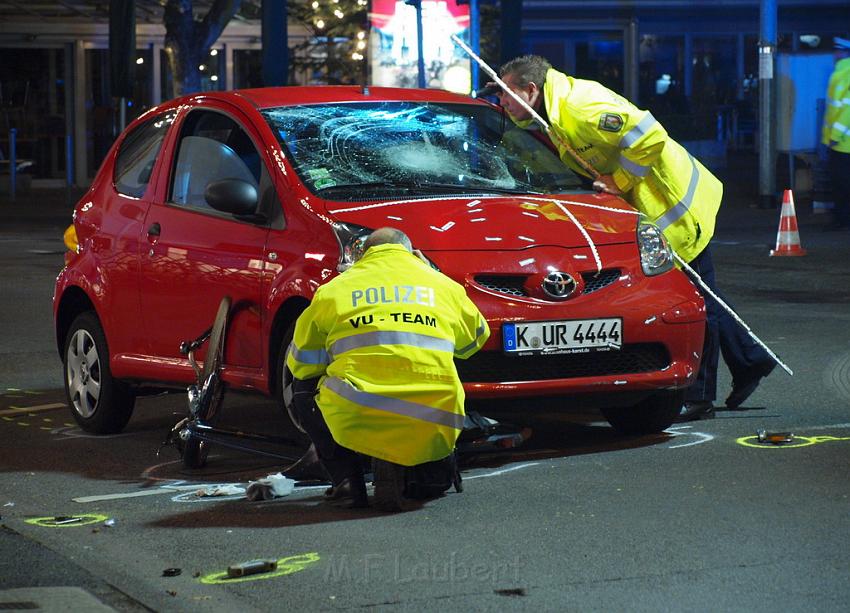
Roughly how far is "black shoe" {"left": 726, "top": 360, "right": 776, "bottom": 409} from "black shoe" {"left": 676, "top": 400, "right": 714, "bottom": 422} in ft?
1.00

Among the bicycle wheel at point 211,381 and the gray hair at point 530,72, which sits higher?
the gray hair at point 530,72

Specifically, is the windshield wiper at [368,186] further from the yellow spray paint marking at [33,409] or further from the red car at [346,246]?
the yellow spray paint marking at [33,409]

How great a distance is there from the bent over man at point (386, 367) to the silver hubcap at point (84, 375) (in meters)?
2.36

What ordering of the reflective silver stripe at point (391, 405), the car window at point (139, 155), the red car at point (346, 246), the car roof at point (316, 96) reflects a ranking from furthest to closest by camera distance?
the car window at point (139, 155)
the car roof at point (316, 96)
the red car at point (346, 246)
the reflective silver stripe at point (391, 405)

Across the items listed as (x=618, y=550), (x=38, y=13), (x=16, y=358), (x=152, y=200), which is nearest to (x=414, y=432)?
(x=618, y=550)

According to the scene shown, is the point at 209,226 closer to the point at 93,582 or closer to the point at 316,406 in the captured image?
the point at 316,406

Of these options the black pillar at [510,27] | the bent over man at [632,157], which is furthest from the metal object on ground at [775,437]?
the black pillar at [510,27]

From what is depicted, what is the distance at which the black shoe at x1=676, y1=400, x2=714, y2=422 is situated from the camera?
8211 millimetres

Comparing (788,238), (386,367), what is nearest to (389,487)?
(386,367)

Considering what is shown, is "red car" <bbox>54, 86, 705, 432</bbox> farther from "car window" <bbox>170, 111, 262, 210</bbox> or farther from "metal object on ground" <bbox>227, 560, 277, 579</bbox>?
"metal object on ground" <bbox>227, 560, 277, 579</bbox>

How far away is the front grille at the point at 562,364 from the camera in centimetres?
689

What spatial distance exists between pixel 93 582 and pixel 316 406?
1398mm

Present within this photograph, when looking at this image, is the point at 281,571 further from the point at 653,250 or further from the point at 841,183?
the point at 841,183

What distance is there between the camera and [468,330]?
6.44 metres
